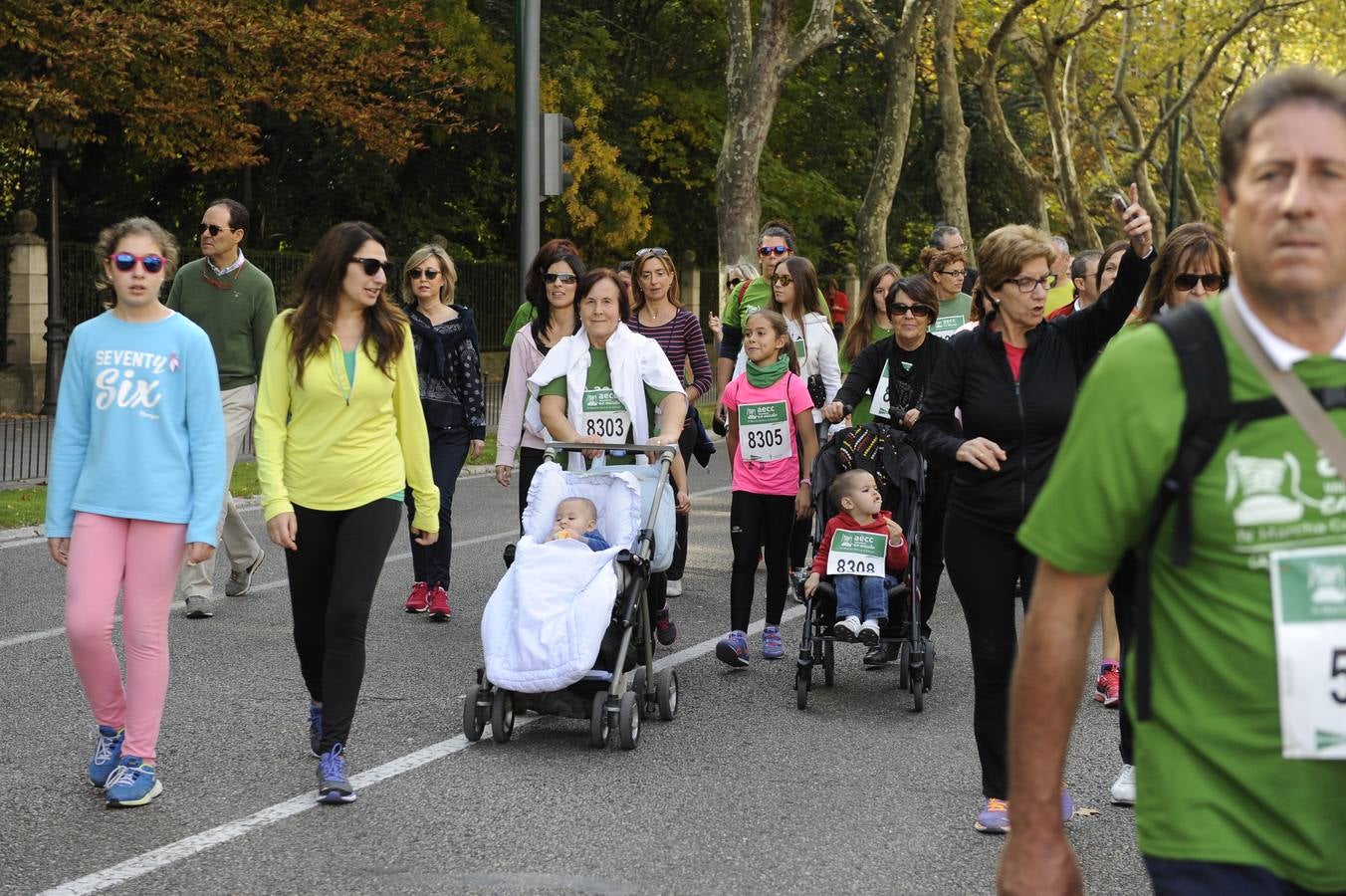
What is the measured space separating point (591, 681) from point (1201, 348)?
4.63m

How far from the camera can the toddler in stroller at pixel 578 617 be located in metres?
6.59

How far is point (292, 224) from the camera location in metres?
31.1

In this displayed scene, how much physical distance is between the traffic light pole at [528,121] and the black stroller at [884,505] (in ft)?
27.9

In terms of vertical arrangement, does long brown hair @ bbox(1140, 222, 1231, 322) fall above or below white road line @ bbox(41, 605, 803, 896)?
above

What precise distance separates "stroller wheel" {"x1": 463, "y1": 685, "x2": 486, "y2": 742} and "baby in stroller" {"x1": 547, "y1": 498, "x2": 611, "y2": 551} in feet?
2.53

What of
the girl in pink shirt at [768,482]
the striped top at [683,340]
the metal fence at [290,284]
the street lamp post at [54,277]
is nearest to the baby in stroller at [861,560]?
the girl in pink shirt at [768,482]

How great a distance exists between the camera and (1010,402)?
548 cm

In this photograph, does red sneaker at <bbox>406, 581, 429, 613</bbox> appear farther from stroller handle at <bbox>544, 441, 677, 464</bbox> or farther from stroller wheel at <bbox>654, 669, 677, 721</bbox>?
stroller wheel at <bbox>654, 669, 677, 721</bbox>

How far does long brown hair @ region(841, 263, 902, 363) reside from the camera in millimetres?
9867

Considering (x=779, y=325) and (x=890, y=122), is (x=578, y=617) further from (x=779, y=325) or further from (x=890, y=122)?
(x=890, y=122)

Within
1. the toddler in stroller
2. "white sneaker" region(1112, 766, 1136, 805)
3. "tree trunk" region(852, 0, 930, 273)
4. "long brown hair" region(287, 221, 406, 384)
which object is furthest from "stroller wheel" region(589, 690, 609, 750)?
"tree trunk" region(852, 0, 930, 273)

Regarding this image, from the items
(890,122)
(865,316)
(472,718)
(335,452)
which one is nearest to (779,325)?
(865,316)

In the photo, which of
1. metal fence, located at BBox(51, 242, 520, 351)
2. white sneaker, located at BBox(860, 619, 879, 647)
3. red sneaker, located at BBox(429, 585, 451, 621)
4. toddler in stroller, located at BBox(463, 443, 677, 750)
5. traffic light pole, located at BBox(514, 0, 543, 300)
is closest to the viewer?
toddler in stroller, located at BBox(463, 443, 677, 750)

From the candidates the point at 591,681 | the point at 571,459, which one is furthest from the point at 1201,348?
the point at 571,459
